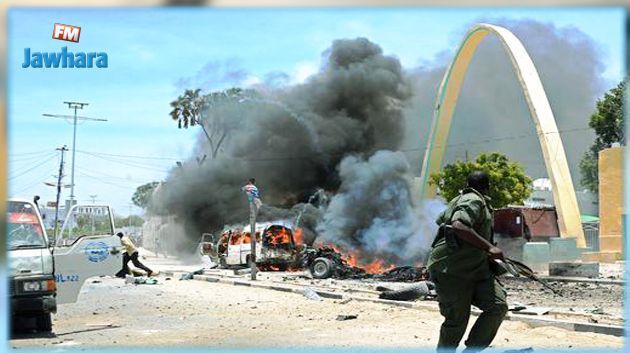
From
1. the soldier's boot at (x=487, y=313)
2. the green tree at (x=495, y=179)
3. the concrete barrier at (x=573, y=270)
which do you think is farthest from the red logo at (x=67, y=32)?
the green tree at (x=495, y=179)

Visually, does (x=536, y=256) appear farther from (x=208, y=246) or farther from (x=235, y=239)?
(x=208, y=246)

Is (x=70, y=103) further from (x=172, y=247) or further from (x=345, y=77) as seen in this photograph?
(x=345, y=77)

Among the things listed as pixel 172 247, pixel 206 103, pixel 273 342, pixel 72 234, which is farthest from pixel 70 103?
pixel 172 247

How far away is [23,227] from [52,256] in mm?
482

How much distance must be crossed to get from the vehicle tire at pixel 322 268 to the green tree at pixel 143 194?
447 cm

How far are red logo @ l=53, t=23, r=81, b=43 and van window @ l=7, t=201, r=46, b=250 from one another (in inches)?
84.3

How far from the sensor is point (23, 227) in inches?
287

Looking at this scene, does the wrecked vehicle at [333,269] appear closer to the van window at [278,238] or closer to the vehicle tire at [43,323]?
the van window at [278,238]

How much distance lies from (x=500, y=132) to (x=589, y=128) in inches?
256

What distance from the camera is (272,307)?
993 centimetres

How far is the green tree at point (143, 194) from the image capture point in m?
17.1

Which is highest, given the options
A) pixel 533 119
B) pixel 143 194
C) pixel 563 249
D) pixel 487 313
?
pixel 533 119

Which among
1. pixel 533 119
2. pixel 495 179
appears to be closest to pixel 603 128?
pixel 533 119

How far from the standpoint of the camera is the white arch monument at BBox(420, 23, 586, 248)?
23562 mm
